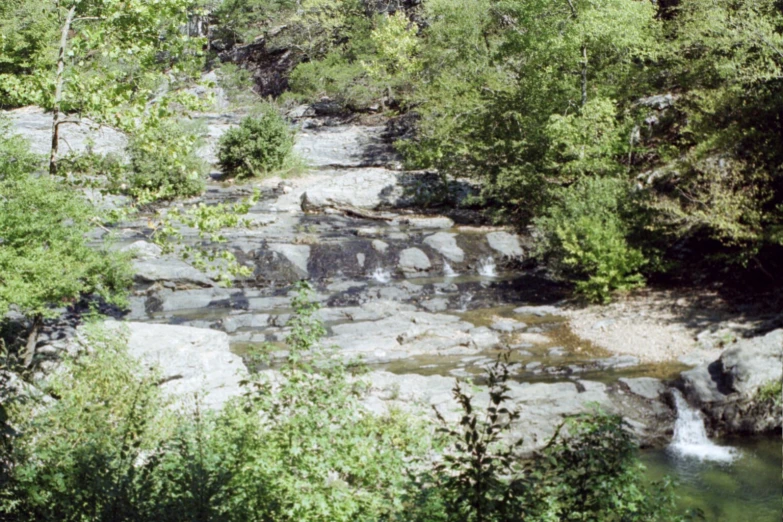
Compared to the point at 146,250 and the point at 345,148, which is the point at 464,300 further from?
the point at 345,148

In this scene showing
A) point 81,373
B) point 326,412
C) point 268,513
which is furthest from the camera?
point 81,373

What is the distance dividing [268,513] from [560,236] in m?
10.9

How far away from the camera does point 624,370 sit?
10.4m

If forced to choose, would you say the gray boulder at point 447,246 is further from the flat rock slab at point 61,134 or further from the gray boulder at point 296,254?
the flat rock slab at point 61,134

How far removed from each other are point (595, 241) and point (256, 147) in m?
15.6

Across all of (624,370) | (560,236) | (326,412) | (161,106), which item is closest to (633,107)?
(560,236)

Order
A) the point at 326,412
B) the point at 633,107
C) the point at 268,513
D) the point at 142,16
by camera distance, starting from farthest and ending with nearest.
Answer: the point at 633,107 → the point at 142,16 → the point at 326,412 → the point at 268,513

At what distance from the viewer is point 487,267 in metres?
17.3

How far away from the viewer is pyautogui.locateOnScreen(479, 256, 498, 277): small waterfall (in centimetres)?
1698

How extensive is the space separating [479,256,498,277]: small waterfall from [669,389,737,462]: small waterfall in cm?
815

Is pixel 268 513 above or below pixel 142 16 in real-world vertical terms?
below

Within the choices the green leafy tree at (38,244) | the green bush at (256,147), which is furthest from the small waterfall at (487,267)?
the green bush at (256,147)

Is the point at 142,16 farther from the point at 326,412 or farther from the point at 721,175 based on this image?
the point at 721,175

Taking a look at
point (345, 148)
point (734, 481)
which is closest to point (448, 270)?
point (734, 481)
